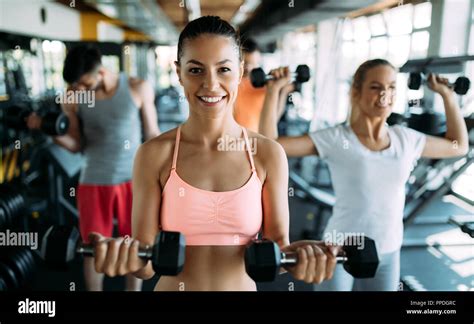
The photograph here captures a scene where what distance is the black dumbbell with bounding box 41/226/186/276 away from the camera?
0.59 metres

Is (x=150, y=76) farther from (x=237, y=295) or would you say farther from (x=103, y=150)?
(x=237, y=295)

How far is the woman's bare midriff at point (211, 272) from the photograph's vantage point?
0.72m

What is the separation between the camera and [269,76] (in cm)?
96

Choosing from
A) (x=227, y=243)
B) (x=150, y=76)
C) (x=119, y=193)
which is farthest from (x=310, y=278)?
(x=150, y=76)

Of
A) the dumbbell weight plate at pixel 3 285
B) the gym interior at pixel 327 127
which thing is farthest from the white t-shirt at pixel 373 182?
the dumbbell weight plate at pixel 3 285

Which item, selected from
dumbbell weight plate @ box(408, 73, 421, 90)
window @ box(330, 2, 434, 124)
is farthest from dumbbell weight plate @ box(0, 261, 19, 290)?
dumbbell weight plate @ box(408, 73, 421, 90)

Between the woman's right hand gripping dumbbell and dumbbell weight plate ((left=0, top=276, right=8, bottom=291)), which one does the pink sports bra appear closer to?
the woman's right hand gripping dumbbell

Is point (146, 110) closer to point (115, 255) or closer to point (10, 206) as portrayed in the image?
point (10, 206)

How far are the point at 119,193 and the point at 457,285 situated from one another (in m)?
0.91

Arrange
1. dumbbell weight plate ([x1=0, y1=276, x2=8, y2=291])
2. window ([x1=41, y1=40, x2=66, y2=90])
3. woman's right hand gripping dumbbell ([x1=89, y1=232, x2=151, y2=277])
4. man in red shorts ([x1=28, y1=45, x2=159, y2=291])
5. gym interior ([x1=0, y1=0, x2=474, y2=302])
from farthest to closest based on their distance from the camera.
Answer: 1. window ([x1=41, y1=40, x2=66, y2=90])
2. man in red shorts ([x1=28, y1=45, x2=159, y2=291])
3. dumbbell weight plate ([x1=0, y1=276, x2=8, y2=291])
4. gym interior ([x1=0, y1=0, x2=474, y2=302])
5. woman's right hand gripping dumbbell ([x1=89, y1=232, x2=151, y2=277])

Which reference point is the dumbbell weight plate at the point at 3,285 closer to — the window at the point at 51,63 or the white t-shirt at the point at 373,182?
the white t-shirt at the point at 373,182

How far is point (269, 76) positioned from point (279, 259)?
0.49 meters

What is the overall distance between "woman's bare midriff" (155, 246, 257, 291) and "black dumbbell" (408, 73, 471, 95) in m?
0.57

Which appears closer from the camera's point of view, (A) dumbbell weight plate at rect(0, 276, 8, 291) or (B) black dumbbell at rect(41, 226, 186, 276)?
(B) black dumbbell at rect(41, 226, 186, 276)
